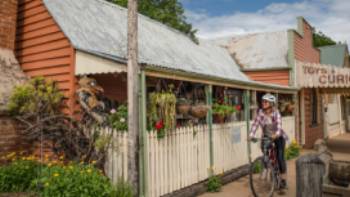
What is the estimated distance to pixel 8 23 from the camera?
798 centimetres

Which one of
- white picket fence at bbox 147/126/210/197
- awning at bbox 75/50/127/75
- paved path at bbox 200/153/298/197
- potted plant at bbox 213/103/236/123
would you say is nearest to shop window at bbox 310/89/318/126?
paved path at bbox 200/153/298/197

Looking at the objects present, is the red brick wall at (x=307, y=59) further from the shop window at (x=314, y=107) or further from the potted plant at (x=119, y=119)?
the potted plant at (x=119, y=119)

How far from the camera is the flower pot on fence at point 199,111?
7.11m

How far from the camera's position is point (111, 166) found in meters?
5.92

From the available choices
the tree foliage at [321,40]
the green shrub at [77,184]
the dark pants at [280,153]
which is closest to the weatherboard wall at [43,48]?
the green shrub at [77,184]

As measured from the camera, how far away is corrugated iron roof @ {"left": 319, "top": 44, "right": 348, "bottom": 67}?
25031mm

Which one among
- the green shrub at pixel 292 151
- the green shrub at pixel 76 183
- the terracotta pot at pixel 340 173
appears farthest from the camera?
the green shrub at pixel 292 151

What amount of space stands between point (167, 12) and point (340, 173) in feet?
66.7

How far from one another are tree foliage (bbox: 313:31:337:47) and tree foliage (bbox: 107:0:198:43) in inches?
1345

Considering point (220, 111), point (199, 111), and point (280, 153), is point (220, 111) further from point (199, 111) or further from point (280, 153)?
point (280, 153)

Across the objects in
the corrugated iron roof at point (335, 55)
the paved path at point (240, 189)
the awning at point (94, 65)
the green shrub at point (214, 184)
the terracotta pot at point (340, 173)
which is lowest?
the paved path at point (240, 189)

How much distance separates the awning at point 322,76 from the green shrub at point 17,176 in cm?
1116

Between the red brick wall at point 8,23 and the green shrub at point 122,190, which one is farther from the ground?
the red brick wall at point 8,23

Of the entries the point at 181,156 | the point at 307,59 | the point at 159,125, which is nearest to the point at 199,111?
the point at 181,156
